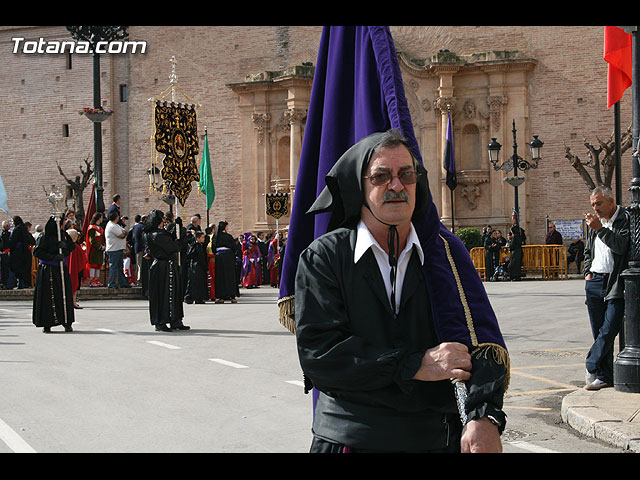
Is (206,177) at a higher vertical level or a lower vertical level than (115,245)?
higher

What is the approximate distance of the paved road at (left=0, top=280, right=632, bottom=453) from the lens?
6.58m

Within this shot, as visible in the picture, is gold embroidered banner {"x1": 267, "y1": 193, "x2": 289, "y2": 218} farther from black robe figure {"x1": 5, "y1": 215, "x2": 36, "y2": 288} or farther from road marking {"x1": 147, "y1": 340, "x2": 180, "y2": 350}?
road marking {"x1": 147, "y1": 340, "x2": 180, "y2": 350}

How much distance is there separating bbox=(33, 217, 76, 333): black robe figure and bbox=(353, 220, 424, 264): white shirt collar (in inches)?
476

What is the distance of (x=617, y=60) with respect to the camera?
37.3 feet

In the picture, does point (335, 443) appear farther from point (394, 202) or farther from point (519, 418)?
point (519, 418)

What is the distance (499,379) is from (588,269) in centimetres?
681

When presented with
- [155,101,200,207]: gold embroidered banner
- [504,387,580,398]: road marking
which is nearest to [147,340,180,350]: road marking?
[155,101,200,207]: gold embroidered banner

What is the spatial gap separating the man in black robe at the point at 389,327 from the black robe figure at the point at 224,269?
59.6 ft

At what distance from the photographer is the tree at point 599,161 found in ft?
105

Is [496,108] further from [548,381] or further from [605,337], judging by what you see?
[605,337]

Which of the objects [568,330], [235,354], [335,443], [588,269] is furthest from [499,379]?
[568,330]

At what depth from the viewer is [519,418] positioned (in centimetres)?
738

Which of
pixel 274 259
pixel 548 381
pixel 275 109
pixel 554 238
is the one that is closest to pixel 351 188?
pixel 548 381

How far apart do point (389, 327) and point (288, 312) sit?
704 mm
